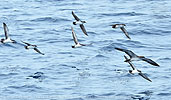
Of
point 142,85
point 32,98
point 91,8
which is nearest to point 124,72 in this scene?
point 142,85

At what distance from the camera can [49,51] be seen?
3047 centimetres

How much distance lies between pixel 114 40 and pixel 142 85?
877 centimetres

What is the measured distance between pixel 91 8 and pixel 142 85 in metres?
20.1

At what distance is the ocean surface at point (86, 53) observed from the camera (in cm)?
2394

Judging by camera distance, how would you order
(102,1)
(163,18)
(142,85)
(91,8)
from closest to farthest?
(142,85) < (163,18) < (91,8) < (102,1)

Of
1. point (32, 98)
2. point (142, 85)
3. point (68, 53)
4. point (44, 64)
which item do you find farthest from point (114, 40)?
point (32, 98)

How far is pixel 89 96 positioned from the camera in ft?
76.3

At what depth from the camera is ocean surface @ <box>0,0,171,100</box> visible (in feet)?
78.5

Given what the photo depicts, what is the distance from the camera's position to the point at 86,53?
99.3ft

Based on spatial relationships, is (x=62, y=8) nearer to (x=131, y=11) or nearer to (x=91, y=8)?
(x=91, y=8)

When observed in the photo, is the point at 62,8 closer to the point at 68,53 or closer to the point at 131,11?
the point at 131,11

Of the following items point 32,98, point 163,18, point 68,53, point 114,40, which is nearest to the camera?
point 32,98

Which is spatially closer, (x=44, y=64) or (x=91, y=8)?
(x=44, y=64)

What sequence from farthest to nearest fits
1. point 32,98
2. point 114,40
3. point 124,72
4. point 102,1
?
point 102,1
point 114,40
point 124,72
point 32,98
